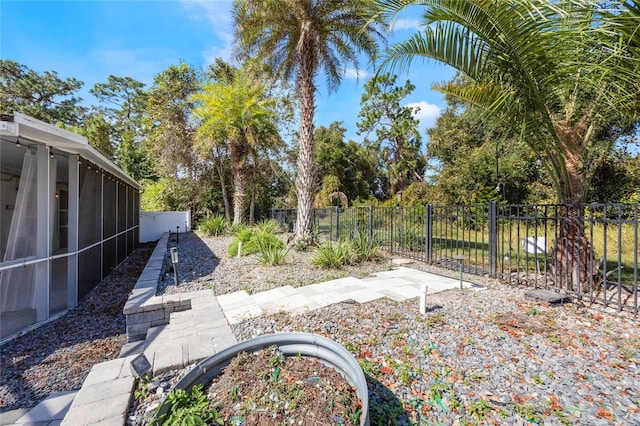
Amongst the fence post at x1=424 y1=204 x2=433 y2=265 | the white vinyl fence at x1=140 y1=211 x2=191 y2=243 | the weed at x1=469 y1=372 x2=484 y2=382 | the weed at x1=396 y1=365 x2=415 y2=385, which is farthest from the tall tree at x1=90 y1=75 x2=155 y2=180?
the weed at x1=469 y1=372 x2=484 y2=382

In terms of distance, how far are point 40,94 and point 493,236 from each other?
26.9 m

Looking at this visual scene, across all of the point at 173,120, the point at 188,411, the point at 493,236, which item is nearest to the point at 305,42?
the point at 493,236

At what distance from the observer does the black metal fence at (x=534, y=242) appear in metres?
3.86

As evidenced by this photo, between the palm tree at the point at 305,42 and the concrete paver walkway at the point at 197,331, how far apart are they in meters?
3.51

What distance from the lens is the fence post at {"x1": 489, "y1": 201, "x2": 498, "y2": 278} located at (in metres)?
5.04

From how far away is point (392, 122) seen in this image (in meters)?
22.8

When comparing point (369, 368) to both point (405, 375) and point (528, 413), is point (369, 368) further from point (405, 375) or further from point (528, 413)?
point (528, 413)

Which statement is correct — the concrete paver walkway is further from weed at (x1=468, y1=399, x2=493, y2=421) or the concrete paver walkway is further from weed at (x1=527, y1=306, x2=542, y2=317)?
weed at (x1=468, y1=399, x2=493, y2=421)

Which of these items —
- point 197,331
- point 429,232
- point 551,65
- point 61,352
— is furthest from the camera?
point 429,232

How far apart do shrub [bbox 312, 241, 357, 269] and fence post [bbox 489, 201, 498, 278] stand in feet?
8.86

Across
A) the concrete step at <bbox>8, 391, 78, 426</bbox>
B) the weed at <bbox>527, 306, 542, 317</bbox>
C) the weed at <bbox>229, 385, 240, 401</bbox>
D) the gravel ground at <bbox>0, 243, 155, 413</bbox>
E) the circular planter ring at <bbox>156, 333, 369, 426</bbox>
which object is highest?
the circular planter ring at <bbox>156, 333, 369, 426</bbox>

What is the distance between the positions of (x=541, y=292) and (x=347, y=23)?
778 centimetres

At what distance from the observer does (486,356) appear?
8.25 feet

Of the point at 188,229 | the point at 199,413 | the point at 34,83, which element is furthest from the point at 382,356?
the point at 34,83
